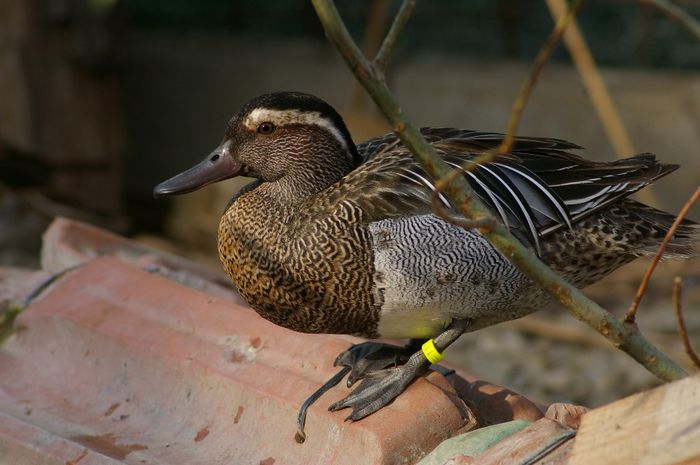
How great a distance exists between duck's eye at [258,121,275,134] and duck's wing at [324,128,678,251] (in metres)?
0.19

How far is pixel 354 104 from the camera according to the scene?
5688 millimetres

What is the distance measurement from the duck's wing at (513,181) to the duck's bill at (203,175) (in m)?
0.25

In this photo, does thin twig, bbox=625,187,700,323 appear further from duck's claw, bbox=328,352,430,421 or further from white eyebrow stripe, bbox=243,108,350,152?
white eyebrow stripe, bbox=243,108,350,152

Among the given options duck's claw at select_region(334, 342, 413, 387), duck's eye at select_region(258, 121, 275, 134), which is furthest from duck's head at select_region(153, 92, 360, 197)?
duck's claw at select_region(334, 342, 413, 387)

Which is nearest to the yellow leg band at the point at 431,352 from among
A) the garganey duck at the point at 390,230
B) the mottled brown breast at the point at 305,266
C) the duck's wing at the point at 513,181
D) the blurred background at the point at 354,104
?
the garganey duck at the point at 390,230

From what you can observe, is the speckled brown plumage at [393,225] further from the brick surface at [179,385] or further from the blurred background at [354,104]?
the blurred background at [354,104]

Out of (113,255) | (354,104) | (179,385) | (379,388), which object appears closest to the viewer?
(379,388)

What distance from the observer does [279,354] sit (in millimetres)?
2396

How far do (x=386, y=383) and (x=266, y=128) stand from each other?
2.05ft

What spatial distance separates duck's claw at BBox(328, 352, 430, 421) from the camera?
2.16 metres

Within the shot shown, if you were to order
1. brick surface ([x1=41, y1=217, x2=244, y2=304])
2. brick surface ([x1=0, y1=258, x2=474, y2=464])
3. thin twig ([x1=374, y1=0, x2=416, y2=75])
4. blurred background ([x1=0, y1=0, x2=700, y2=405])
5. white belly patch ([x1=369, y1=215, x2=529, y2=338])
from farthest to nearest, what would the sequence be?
blurred background ([x1=0, y1=0, x2=700, y2=405]), brick surface ([x1=41, y1=217, x2=244, y2=304]), white belly patch ([x1=369, y1=215, x2=529, y2=338]), brick surface ([x1=0, y1=258, x2=474, y2=464]), thin twig ([x1=374, y1=0, x2=416, y2=75])

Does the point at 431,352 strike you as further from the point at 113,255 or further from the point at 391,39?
the point at 113,255

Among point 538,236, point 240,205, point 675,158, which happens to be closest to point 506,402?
point 538,236

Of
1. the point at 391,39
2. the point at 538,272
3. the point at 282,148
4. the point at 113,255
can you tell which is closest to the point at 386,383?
the point at 282,148
